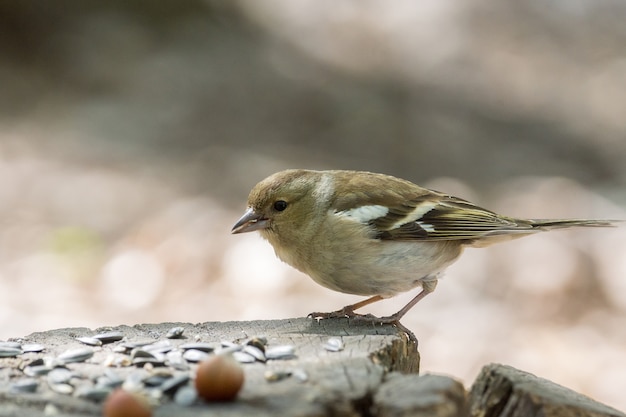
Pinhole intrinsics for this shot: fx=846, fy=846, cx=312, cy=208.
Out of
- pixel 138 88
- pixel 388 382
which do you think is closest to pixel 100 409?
pixel 388 382

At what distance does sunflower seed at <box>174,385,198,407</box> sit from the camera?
102 inches

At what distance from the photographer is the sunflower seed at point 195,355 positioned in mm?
3102

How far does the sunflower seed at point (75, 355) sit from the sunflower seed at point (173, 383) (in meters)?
0.51

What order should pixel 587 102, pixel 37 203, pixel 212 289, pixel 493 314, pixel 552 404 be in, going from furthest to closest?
1. pixel 587 102
2. pixel 37 203
3. pixel 212 289
4. pixel 493 314
5. pixel 552 404

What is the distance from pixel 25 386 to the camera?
2.73 metres

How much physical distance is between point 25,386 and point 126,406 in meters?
0.60

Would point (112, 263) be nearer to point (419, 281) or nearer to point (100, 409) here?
point (419, 281)

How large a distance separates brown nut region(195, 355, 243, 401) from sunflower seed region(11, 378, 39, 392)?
569 millimetres

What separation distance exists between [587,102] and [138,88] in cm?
597

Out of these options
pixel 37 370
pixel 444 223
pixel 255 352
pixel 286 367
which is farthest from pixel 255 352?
pixel 444 223

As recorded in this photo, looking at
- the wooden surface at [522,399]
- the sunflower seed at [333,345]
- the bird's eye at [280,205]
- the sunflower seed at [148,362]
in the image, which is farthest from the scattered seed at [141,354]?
the bird's eye at [280,205]

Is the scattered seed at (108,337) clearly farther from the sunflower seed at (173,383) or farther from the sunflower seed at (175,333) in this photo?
the sunflower seed at (173,383)

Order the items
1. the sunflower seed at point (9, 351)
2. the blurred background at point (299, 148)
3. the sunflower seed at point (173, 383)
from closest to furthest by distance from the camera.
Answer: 1. the sunflower seed at point (173, 383)
2. the sunflower seed at point (9, 351)
3. the blurred background at point (299, 148)

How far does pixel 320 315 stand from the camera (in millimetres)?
4043
